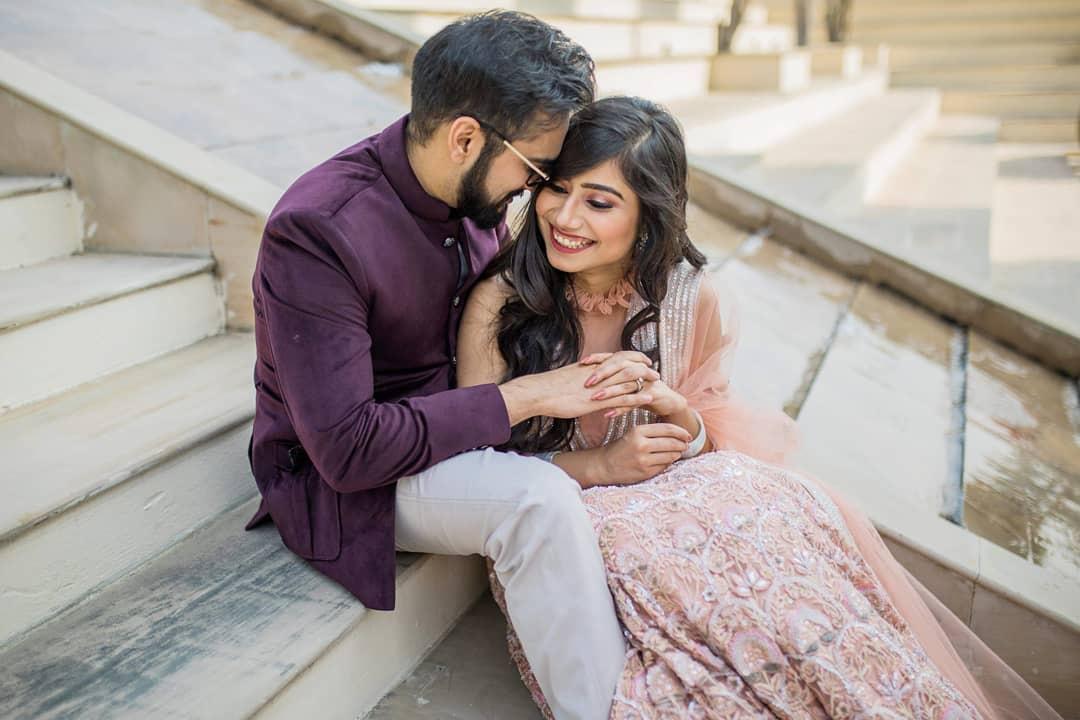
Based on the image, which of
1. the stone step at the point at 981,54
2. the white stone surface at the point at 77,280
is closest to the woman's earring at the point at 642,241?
the white stone surface at the point at 77,280

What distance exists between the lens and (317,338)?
1773mm

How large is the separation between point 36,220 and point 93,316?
0.61 meters

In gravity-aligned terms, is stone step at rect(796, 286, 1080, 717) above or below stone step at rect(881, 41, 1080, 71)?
below

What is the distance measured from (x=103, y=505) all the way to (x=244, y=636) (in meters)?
0.49

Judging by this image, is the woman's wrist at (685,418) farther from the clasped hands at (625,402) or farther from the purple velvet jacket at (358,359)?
the purple velvet jacket at (358,359)

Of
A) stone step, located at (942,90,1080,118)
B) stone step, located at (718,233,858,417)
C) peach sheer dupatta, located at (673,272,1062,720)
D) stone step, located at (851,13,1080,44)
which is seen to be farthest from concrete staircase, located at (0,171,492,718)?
stone step, located at (851,13,1080,44)

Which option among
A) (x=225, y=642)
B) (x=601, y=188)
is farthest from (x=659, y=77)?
(x=225, y=642)

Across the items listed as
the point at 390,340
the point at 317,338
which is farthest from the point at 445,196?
the point at 317,338

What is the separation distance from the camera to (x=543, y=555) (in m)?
1.82

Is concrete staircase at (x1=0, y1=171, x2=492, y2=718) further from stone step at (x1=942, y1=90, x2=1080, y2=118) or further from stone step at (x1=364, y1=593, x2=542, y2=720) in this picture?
stone step at (x1=942, y1=90, x2=1080, y2=118)

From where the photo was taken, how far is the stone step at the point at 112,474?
6.18 feet

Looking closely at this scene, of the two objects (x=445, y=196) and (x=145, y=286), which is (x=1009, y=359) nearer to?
(x=445, y=196)

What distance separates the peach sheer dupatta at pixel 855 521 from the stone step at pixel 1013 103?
11.9m

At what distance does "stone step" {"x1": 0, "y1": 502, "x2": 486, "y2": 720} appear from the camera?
5.38 ft
